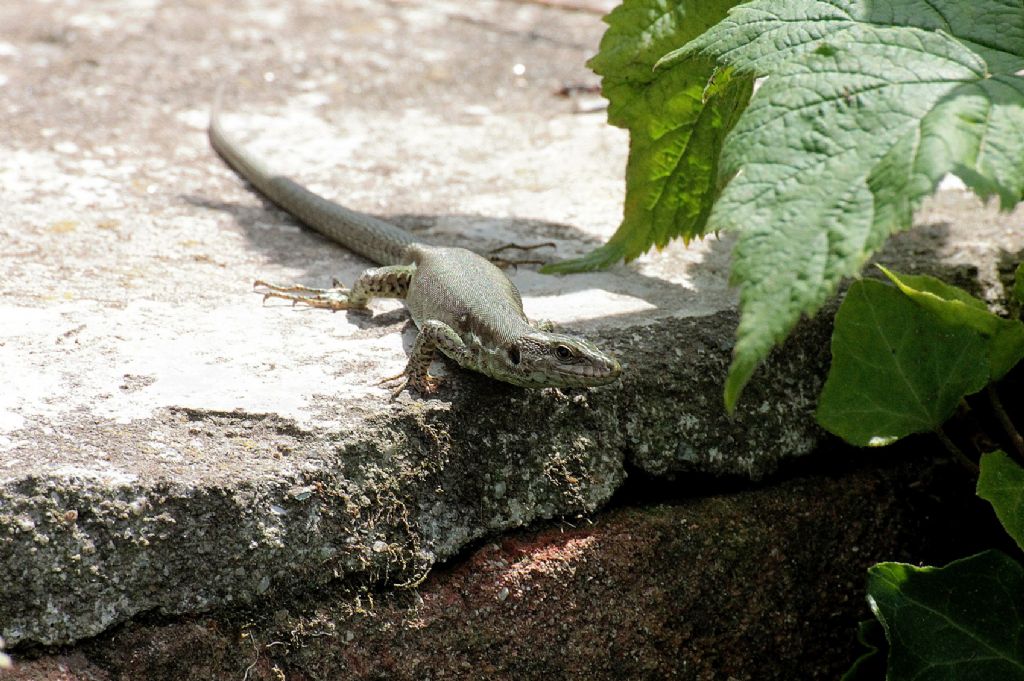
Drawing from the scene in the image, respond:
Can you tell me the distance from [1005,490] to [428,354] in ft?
3.85

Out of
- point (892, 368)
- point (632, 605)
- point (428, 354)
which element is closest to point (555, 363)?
point (428, 354)

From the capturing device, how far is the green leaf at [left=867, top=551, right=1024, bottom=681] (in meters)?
2.08

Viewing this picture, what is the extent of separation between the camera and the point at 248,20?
5012 millimetres

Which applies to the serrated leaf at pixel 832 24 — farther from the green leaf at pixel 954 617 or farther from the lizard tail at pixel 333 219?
the lizard tail at pixel 333 219

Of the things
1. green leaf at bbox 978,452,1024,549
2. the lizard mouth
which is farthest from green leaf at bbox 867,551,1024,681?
the lizard mouth

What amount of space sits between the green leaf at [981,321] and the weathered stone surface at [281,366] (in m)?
0.36

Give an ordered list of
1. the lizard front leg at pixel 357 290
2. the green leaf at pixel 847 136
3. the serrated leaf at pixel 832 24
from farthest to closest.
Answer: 1. the lizard front leg at pixel 357 290
2. the serrated leaf at pixel 832 24
3. the green leaf at pixel 847 136

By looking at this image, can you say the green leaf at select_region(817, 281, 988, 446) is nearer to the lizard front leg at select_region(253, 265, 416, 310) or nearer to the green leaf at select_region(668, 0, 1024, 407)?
the green leaf at select_region(668, 0, 1024, 407)

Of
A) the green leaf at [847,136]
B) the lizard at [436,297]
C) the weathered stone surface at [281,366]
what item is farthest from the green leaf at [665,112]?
the green leaf at [847,136]

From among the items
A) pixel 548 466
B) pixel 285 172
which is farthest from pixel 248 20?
pixel 548 466

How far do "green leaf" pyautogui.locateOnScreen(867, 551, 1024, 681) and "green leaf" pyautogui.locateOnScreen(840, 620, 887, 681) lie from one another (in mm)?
98

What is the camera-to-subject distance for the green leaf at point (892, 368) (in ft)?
7.31

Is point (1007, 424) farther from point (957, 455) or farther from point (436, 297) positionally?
point (436, 297)

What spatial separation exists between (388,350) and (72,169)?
1.58 m
